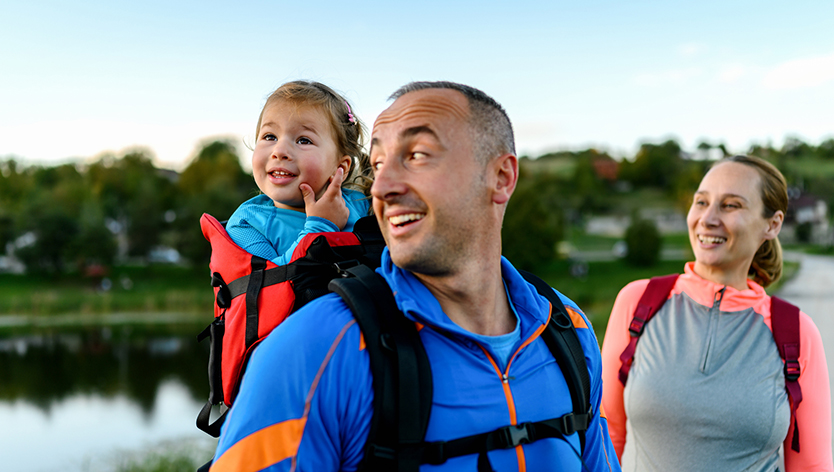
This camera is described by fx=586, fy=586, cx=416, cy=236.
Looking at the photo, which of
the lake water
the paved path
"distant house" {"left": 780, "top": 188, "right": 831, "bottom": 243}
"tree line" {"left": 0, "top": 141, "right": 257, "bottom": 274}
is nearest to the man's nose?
the paved path

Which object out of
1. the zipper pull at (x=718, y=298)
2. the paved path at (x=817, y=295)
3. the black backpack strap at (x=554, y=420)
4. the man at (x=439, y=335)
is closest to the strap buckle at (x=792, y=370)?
the zipper pull at (x=718, y=298)

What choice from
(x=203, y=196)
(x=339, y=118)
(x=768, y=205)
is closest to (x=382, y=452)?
(x=339, y=118)

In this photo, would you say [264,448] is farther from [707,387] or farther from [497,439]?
[707,387]

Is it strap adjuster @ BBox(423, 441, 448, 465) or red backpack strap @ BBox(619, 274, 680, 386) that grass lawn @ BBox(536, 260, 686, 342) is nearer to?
red backpack strap @ BBox(619, 274, 680, 386)

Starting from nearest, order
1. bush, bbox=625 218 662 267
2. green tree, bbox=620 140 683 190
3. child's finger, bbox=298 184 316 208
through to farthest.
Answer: child's finger, bbox=298 184 316 208
bush, bbox=625 218 662 267
green tree, bbox=620 140 683 190

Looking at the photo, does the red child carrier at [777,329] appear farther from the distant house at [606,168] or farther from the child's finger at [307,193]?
the distant house at [606,168]

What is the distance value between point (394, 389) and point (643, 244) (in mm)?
47295

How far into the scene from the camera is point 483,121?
1.62 meters

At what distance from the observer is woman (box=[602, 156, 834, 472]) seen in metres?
2.63

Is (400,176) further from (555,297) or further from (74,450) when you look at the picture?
(74,450)

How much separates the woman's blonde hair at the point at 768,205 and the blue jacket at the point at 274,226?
2154 millimetres

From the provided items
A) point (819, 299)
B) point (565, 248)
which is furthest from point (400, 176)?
point (565, 248)

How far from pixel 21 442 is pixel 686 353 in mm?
21615

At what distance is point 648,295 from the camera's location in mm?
3139
